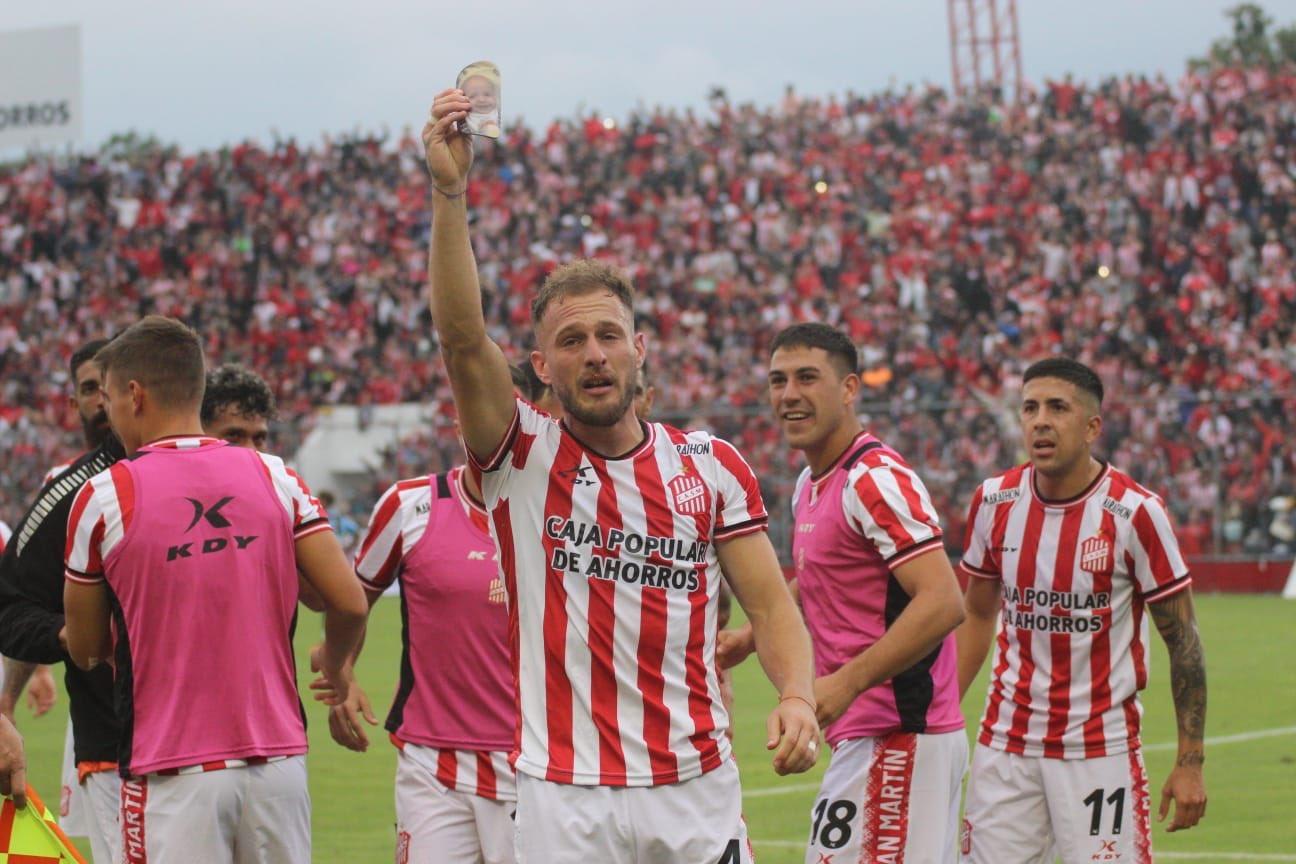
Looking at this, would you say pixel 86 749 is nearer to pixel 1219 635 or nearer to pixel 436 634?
pixel 436 634

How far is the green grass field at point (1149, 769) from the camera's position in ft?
32.9

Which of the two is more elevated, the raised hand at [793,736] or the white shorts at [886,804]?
the raised hand at [793,736]

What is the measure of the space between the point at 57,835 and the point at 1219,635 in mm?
16978

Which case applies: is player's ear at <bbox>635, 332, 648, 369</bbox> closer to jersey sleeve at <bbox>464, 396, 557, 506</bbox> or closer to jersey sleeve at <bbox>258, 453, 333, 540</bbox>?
jersey sleeve at <bbox>464, 396, 557, 506</bbox>

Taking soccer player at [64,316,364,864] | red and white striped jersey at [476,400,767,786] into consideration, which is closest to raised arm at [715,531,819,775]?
red and white striped jersey at [476,400,767,786]

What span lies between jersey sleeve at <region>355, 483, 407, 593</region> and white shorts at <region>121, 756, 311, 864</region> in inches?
49.9

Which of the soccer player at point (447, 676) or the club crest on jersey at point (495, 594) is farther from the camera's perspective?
the club crest on jersey at point (495, 594)

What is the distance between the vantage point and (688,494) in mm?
4617

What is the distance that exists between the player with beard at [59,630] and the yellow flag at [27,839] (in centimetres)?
24

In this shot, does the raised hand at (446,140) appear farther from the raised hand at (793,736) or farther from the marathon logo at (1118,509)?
the marathon logo at (1118,509)

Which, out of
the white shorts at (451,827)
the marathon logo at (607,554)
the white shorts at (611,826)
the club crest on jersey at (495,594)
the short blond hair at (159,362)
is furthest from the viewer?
the club crest on jersey at (495,594)

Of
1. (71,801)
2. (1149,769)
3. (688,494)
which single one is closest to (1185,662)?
(688,494)

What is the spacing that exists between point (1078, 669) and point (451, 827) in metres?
2.30

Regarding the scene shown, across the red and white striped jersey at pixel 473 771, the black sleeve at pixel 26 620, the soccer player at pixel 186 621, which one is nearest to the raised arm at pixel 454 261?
the soccer player at pixel 186 621
